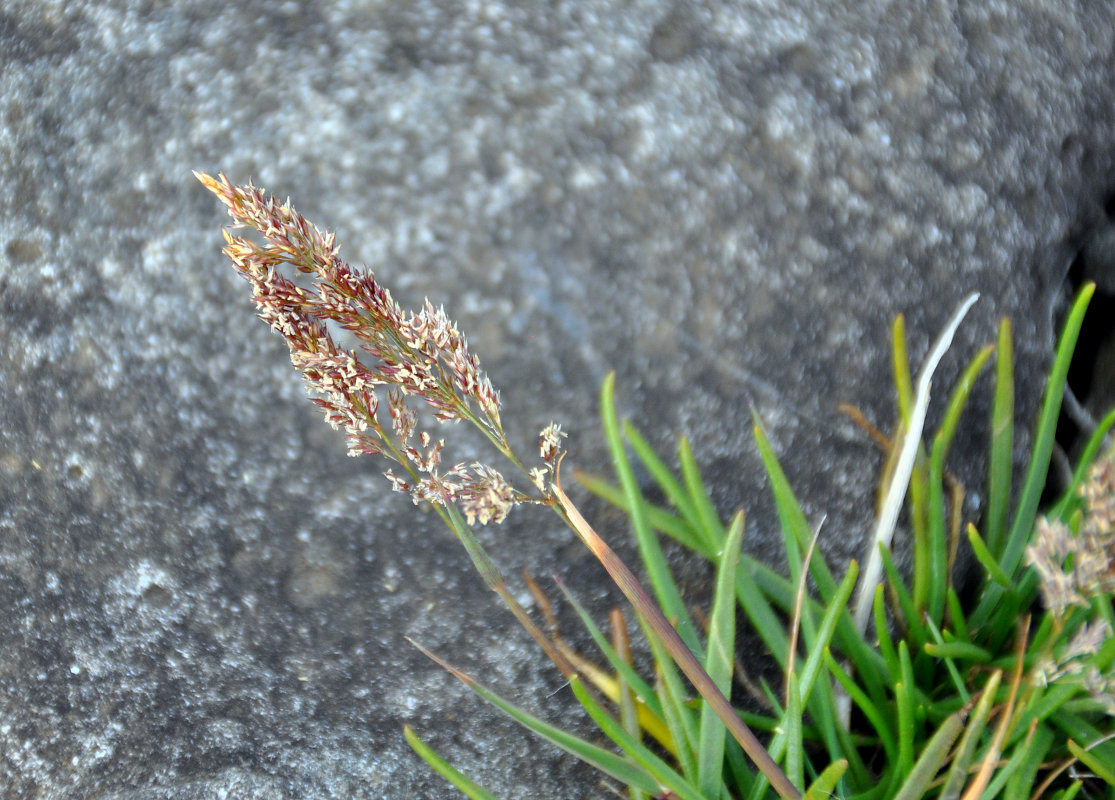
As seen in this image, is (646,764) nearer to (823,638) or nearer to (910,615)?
(823,638)

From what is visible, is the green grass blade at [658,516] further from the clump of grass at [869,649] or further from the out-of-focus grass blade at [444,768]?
the out-of-focus grass blade at [444,768]

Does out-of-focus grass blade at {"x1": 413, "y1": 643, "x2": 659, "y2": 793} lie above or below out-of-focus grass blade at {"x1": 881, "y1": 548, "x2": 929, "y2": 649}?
below

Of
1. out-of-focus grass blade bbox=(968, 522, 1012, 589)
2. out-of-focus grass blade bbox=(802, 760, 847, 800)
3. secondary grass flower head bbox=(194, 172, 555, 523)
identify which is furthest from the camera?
out-of-focus grass blade bbox=(968, 522, 1012, 589)

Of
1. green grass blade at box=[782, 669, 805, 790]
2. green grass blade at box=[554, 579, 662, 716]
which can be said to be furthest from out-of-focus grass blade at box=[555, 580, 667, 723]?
green grass blade at box=[782, 669, 805, 790]

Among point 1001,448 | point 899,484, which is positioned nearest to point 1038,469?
point 1001,448

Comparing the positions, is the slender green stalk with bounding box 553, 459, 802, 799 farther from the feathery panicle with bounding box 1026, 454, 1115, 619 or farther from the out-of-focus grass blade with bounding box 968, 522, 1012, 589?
the out-of-focus grass blade with bounding box 968, 522, 1012, 589

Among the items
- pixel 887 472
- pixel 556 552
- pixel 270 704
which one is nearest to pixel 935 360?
pixel 887 472
